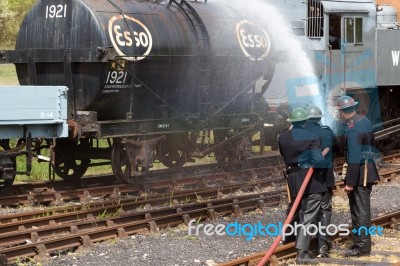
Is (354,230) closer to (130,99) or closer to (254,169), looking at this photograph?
(130,99)

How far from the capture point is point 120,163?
14484 mm

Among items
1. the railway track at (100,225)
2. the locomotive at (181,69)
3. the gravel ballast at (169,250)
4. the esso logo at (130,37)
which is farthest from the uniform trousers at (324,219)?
the esso logo at (130,37)

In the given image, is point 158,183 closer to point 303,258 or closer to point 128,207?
point 128,207

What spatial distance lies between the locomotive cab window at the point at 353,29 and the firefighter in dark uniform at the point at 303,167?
947cm

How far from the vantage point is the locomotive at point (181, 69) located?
13.7m

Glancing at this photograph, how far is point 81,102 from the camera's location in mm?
13836

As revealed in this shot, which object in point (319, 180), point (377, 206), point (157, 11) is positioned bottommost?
point (377, 206)

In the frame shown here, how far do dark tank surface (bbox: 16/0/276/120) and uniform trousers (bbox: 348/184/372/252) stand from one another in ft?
17.8

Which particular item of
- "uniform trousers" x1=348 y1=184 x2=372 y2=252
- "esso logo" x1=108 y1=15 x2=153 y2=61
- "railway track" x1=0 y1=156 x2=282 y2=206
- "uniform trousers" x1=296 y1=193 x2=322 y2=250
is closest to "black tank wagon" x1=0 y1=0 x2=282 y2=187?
"esso logo" x1=108 y1=15 x2=153 y2=61

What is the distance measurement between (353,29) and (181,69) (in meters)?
5.17

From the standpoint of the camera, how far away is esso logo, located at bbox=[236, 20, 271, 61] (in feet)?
52.7

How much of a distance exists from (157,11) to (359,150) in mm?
6656

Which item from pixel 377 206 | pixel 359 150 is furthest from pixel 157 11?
pixel 359 150

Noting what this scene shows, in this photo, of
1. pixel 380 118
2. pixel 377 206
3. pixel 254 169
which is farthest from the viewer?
pixel 380 118
